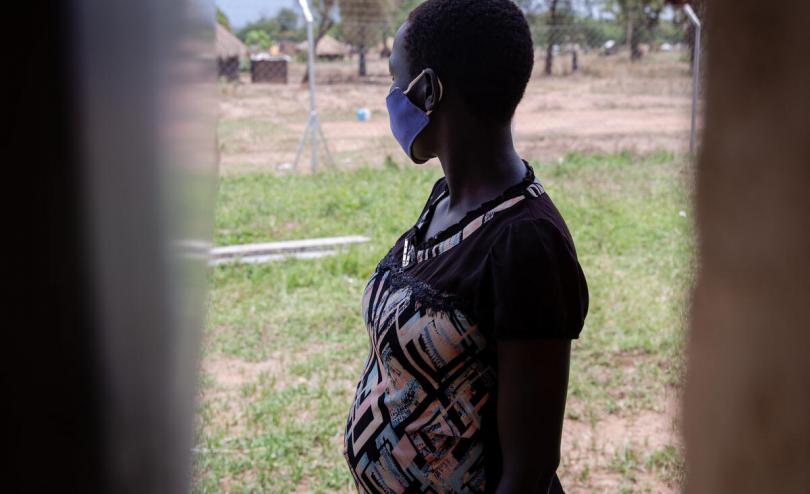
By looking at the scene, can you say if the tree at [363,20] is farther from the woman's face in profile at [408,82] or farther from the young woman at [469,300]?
the young woman at [469,300]

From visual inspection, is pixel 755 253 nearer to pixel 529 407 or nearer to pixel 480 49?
pixel 529 407

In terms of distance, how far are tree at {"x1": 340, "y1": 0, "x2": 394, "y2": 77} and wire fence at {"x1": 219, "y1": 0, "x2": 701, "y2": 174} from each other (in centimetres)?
4

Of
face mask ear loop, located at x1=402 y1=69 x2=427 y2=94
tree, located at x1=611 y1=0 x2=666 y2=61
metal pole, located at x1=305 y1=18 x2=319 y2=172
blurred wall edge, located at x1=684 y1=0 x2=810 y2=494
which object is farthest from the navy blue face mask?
tree, located at x1=611 y1=0 x2=666 y2=61

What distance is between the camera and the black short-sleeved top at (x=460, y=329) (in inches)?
51.9

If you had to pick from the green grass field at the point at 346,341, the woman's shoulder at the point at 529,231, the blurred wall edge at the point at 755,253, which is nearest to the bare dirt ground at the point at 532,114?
the green grass field at the point at 346,341

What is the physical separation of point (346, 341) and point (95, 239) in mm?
4416

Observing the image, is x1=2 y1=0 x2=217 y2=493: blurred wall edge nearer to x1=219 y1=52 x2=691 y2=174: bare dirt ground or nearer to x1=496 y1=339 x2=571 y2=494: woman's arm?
x1=496 y1=339 x2=571 y2=494: woman's arm

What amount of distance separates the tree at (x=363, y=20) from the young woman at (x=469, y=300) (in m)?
12.0

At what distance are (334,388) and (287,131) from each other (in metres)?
10.3

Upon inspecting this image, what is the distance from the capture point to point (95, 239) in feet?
0.94

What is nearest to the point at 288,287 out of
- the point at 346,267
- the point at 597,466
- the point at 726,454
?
the point at 346,267

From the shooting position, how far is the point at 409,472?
1.46 meters

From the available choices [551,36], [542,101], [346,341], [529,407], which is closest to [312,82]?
[346,341]

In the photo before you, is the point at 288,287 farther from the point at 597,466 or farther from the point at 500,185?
the point at 500,185
